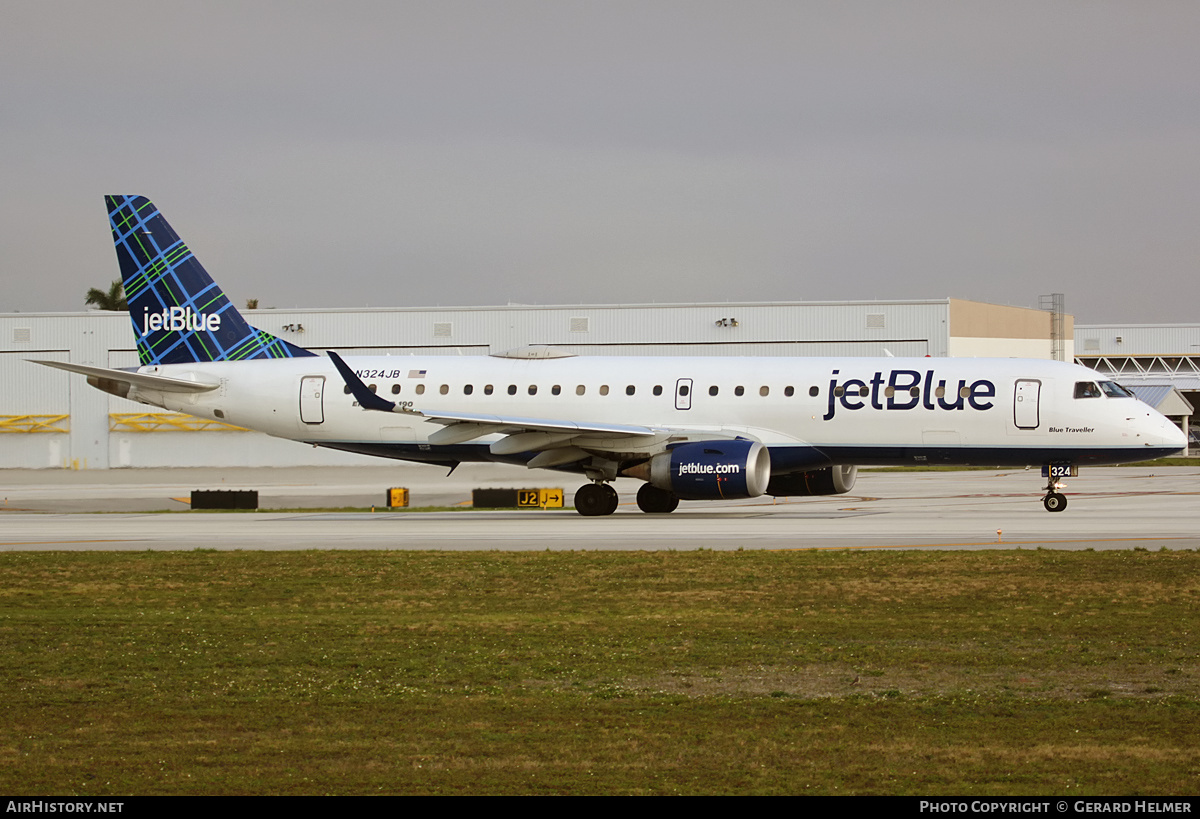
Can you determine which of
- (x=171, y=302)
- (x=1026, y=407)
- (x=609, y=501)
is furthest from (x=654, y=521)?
(x=171, y=302)

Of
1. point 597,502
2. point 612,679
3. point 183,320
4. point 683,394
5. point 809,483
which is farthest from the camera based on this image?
point 183,320

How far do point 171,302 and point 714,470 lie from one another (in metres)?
16.3

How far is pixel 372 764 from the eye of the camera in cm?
834

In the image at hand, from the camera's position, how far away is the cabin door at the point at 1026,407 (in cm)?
2889

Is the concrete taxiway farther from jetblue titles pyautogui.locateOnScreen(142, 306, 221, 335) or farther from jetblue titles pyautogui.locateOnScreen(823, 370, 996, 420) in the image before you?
jetblue titles pyautogui.locateOnScreen(142, 306, 221, 335)

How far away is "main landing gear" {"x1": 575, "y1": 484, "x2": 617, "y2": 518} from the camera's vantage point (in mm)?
31281

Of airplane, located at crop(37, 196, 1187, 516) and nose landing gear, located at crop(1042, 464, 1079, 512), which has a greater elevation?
airplane, located at crop(37, 196, 1187, 516)

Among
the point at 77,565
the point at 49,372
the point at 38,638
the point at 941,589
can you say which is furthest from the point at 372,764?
the point at 49,372

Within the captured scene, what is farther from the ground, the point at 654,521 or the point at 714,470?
the point at 714,470

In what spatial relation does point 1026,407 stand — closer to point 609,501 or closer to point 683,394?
point 683,394

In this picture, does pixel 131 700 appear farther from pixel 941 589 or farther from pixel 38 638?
pixel 941 589

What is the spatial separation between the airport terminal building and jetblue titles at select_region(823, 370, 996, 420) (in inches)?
1274

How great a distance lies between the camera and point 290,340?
210 feet

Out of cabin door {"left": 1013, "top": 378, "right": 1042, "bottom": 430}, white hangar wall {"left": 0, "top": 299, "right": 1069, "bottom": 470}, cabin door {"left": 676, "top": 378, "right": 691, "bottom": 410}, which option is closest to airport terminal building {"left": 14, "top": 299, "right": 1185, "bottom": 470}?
white hangar wall {"left": 0, "top": 299, "right": 1069, "bottom": 470}
